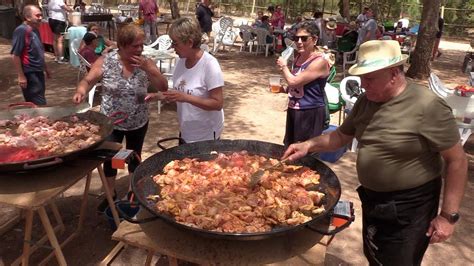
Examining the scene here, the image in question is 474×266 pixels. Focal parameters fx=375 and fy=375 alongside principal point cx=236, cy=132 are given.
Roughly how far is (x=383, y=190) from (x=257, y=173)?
75 centimetres

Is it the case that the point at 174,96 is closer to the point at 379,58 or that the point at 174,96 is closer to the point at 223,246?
the point at 223,246

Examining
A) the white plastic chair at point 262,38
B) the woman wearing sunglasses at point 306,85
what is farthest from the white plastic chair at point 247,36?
the woman wearing sunglasses at point 306,85

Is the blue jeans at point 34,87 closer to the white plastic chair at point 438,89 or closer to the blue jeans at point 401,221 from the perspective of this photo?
the blue jeans at point 401,221

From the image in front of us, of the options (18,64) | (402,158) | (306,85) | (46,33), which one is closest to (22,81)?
(18,64)

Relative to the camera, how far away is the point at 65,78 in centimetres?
904

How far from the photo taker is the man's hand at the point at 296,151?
2.53m

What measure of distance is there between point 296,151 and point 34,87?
4.28 meters

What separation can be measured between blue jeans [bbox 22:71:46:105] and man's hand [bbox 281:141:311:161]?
4200mm

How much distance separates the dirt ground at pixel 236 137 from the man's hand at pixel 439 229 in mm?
1376

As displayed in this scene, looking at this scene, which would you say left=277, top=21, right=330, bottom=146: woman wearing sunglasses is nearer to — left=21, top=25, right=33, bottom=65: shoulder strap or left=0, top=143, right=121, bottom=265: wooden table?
left=0, top=143, right=121, bottom=265: wooden table

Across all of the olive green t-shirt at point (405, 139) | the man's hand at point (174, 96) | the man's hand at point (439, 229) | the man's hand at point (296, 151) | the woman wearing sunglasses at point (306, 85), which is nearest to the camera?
the olive green t-shirt at point (405, 139)

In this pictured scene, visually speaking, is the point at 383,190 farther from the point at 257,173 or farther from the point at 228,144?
the point at 228,144

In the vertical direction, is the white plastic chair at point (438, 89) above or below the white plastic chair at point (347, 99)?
above

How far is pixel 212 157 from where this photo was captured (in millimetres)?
2770
